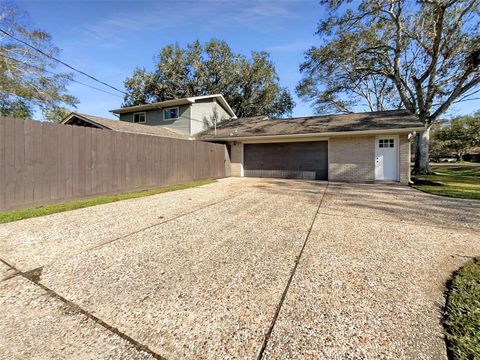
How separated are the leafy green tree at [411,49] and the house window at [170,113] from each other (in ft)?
33.3

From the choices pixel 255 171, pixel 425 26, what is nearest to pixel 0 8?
pixel 255 171

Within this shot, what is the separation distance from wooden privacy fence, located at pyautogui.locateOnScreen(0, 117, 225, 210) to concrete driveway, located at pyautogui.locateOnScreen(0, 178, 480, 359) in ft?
4.63

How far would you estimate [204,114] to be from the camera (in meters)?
16.7

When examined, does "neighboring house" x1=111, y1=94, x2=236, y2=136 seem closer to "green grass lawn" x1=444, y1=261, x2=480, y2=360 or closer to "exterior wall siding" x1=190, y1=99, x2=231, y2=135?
"exterior wall siding" x1=190, y1=99, x2=231, y2=135

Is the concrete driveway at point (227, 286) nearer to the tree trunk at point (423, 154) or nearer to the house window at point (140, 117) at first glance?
the tree trunk at point (423, 154)

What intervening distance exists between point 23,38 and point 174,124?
11616 mm

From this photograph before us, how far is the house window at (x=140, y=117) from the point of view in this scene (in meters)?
17.3

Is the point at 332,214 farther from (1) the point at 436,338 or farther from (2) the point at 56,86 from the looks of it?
(2) the point at 56,86

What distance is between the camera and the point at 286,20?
35.7 feet

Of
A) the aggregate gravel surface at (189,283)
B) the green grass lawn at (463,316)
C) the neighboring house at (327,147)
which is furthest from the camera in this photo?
the neighboring house at (327,147)

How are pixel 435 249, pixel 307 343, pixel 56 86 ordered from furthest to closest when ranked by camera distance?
pixel 56 86 < pixel 435 249 < pixel 307 343

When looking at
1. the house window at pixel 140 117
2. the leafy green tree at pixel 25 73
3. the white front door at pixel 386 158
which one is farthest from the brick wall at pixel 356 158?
the leafy green tree at pixel 25 73

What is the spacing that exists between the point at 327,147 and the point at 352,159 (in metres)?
1.39

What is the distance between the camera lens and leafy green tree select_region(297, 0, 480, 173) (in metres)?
12.8
